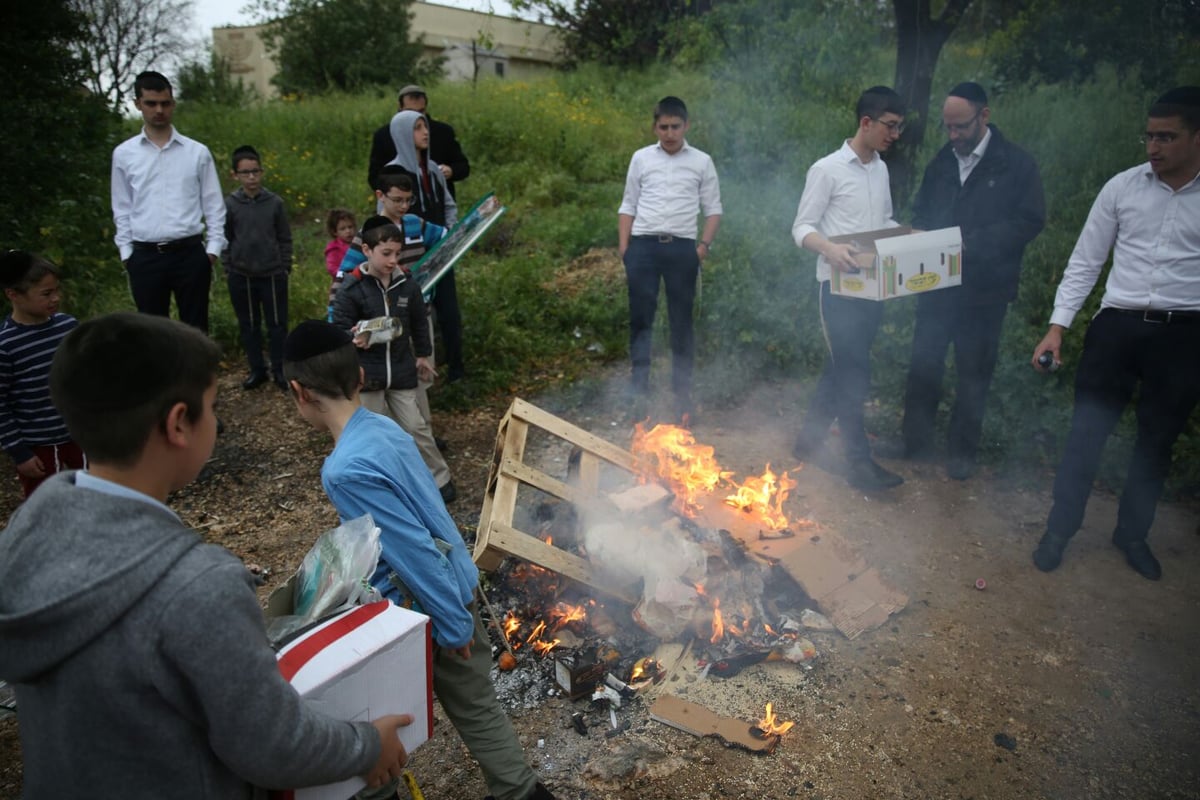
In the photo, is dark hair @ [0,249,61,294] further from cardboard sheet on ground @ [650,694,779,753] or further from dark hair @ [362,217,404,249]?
cardboard sheet on ground @ [650,694,779,753]

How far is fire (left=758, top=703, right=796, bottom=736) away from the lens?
310cm

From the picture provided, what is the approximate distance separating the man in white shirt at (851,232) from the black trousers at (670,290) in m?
1.14

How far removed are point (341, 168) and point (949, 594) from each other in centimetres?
1239

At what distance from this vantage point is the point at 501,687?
11.2 feet

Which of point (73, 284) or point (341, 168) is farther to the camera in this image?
point (341, 168)

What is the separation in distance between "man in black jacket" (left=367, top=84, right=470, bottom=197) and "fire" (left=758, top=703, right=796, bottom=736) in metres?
5.07

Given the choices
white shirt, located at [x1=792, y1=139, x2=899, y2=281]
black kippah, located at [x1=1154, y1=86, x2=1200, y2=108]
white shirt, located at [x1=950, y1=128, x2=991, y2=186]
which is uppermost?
black kippah, located at [x1=1154, y1=86, x2=1200, y2=108]

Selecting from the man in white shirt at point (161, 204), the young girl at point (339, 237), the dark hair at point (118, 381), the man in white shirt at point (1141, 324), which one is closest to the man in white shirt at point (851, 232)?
the man in white shirt at point (1141, 324)

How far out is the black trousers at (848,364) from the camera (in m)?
5.05

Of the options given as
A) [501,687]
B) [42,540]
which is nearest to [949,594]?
[501,687]

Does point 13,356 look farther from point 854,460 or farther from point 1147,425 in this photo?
point 1147,425

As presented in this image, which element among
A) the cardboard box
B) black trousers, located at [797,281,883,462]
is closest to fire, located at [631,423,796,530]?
black trousers, located at [797,281,883,462]

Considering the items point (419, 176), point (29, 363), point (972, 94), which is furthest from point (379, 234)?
point (972, 94)

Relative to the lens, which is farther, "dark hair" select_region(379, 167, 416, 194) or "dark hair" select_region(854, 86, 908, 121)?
"dark hair" select_region(379, 167, 416, 194)
